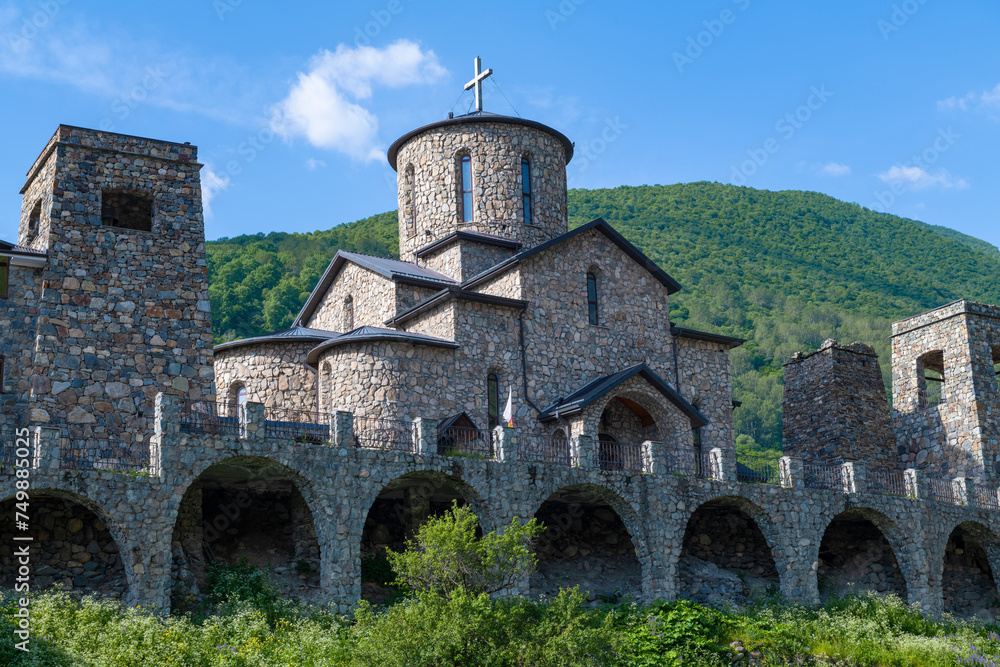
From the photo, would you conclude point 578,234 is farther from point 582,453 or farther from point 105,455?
point 105,455

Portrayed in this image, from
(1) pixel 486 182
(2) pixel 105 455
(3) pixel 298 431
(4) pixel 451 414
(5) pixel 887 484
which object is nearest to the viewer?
(2) pixel 105 455

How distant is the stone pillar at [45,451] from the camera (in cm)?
1786

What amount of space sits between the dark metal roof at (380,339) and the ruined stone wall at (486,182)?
708cm

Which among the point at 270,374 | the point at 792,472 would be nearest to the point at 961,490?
the point at 792,472

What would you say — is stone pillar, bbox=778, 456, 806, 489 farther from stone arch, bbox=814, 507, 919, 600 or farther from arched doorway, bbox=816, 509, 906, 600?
arched doorway, bbox=816, 509, 906, 600

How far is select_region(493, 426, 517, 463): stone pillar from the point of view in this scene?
906 inches

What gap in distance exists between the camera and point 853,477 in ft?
92.7

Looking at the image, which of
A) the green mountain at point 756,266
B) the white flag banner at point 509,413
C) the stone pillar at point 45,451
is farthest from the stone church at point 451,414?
the green mountain at point 756,266

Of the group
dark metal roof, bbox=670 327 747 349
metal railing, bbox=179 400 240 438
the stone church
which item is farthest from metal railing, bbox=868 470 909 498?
metal railing, bbox=179 400 240 438

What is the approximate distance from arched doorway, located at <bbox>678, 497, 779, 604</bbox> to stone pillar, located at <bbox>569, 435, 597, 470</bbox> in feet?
13.1

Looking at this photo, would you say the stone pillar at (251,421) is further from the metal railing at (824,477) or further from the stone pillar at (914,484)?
the stone pillar at (914,484)

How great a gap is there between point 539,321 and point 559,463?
15.7 ft

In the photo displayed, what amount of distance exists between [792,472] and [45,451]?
1810 centimetres

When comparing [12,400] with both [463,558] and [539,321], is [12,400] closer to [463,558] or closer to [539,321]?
[463,558]
